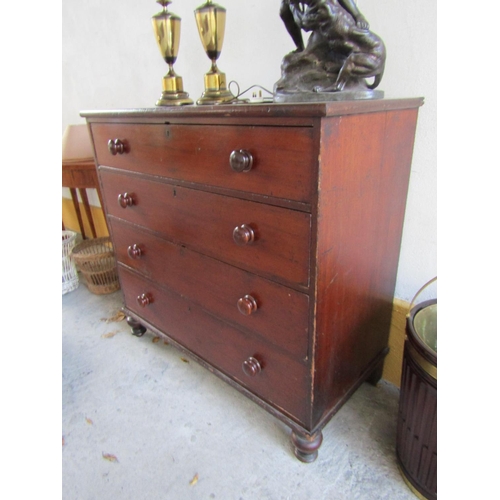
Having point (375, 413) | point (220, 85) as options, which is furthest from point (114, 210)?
point (375, 413)

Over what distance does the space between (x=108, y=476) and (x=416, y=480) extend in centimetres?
88

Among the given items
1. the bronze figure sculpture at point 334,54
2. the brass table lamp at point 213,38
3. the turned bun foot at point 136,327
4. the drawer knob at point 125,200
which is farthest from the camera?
the turned bun foot at point 136,327

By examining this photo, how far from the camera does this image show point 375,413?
4.20 feet

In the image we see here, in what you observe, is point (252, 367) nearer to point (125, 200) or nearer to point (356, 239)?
point (356, 239)

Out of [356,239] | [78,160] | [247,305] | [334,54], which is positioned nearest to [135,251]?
[247,305]

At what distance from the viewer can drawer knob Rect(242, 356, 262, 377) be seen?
1080 mm

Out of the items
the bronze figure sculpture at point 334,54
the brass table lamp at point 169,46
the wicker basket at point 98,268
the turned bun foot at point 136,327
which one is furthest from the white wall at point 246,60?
the turned bun foot at point 136,327

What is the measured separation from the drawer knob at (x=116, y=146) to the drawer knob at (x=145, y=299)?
55 cm

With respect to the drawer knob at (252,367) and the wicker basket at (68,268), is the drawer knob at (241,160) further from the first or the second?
the wicker basket at (68,268)

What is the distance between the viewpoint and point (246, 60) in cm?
147

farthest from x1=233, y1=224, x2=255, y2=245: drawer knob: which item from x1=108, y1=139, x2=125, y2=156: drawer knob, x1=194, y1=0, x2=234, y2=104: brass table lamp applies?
x1=108, y1=139, x2=125, y2=156: drawer knob

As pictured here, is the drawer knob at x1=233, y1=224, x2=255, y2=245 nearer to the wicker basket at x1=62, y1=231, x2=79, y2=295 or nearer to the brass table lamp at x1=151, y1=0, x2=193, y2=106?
the brass table lamp at x1=151, y1=0, x2=193, y2=106

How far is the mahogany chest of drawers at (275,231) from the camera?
2.65ft
